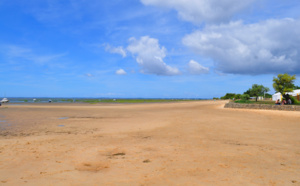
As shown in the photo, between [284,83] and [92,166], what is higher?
[284,83]

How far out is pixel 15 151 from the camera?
8438mm

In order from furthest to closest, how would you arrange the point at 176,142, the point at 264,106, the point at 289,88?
the point at 289,88 → the point at 264,106 → the point at 176,142

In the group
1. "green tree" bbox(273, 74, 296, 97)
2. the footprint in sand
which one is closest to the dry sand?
the footprint in sand

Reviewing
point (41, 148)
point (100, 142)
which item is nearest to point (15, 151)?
point (41, 148)

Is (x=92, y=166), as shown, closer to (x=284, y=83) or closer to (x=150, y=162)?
(x=150, y=162)

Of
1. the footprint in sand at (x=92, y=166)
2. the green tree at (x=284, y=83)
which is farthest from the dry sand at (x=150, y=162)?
the green tree at (x=284, y=83)

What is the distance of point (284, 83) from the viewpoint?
129ft

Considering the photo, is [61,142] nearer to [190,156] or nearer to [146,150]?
→ [146,150]

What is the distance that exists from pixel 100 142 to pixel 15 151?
3.60m

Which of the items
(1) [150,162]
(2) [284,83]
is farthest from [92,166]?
(2) [284,83]

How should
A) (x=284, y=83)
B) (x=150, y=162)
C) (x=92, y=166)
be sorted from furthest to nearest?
(x=284, y=83) → (x=150, y=162) → (x=92, y=166)

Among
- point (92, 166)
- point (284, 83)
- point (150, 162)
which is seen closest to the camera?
point (92, 166)

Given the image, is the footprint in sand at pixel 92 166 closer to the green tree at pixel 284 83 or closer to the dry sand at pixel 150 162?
the dry sand at pixel 150 162

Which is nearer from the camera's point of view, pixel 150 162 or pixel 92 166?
pixel 92 166
